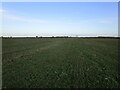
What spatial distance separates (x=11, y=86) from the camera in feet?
24.3

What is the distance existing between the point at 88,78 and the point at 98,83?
1.00 m

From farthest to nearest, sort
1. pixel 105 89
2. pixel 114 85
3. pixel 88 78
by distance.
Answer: pixel 88 78 → pixel 114 85 → pixel 105 89

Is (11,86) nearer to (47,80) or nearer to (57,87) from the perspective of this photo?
(47,80)

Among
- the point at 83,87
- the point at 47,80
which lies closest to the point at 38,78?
the point at 47,80

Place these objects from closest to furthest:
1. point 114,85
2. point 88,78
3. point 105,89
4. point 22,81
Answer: point 105,89
point 114,85
point 22,81
point 88,78

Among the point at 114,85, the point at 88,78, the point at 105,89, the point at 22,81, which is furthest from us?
the point at 88,78

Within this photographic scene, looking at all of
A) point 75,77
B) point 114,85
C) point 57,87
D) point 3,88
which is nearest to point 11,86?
point 3,88

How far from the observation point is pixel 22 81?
26.7ft

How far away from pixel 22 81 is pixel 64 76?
10.4 ft

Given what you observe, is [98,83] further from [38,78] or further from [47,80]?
[38,78]

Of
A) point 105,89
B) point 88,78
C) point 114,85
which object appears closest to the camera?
point 105,89

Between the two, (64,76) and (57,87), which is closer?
(57,87)

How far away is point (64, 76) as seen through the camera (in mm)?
9031

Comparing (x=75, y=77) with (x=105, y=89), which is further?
(x=75, y=77)
